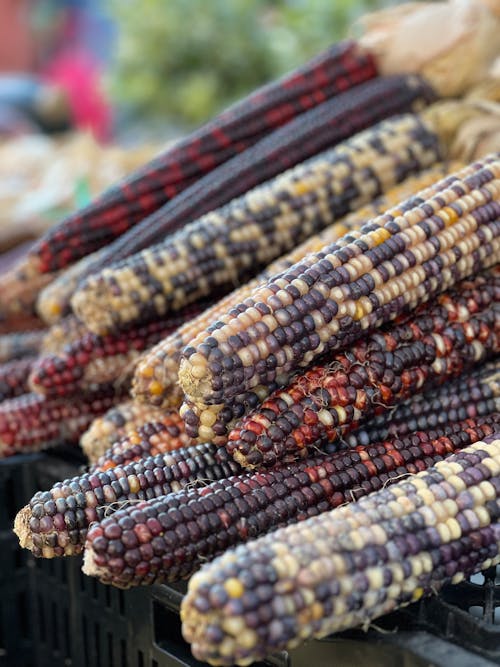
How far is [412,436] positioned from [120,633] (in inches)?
25.4

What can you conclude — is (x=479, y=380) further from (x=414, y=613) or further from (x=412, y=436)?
(x=414, y=613)

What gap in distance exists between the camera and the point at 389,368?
131 centimetres

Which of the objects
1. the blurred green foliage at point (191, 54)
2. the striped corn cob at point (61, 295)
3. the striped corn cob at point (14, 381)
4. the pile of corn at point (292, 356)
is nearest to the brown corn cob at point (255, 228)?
the pile of corn at point (292, 356)

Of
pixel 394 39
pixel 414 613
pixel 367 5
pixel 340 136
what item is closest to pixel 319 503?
pixel 414 613

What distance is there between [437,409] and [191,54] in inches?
215

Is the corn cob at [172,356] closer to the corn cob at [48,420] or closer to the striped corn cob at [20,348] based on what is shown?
the corn cob at [48,420]

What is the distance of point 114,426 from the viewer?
5.19ft

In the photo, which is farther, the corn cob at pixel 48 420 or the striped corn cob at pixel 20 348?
the striped corn cob at pixel 20 348

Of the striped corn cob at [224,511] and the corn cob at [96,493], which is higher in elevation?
the corn cob at [96,493]

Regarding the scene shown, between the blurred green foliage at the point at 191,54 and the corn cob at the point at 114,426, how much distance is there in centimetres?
453

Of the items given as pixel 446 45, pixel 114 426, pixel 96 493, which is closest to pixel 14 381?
pixel 114 426

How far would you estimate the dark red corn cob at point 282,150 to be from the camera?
1.96 m

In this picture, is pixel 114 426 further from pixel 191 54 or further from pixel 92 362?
pixel 191 54

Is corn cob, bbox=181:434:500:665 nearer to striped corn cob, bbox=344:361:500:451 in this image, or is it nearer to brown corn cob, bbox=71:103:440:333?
striped corn cob, bbox=344:361:500:451
